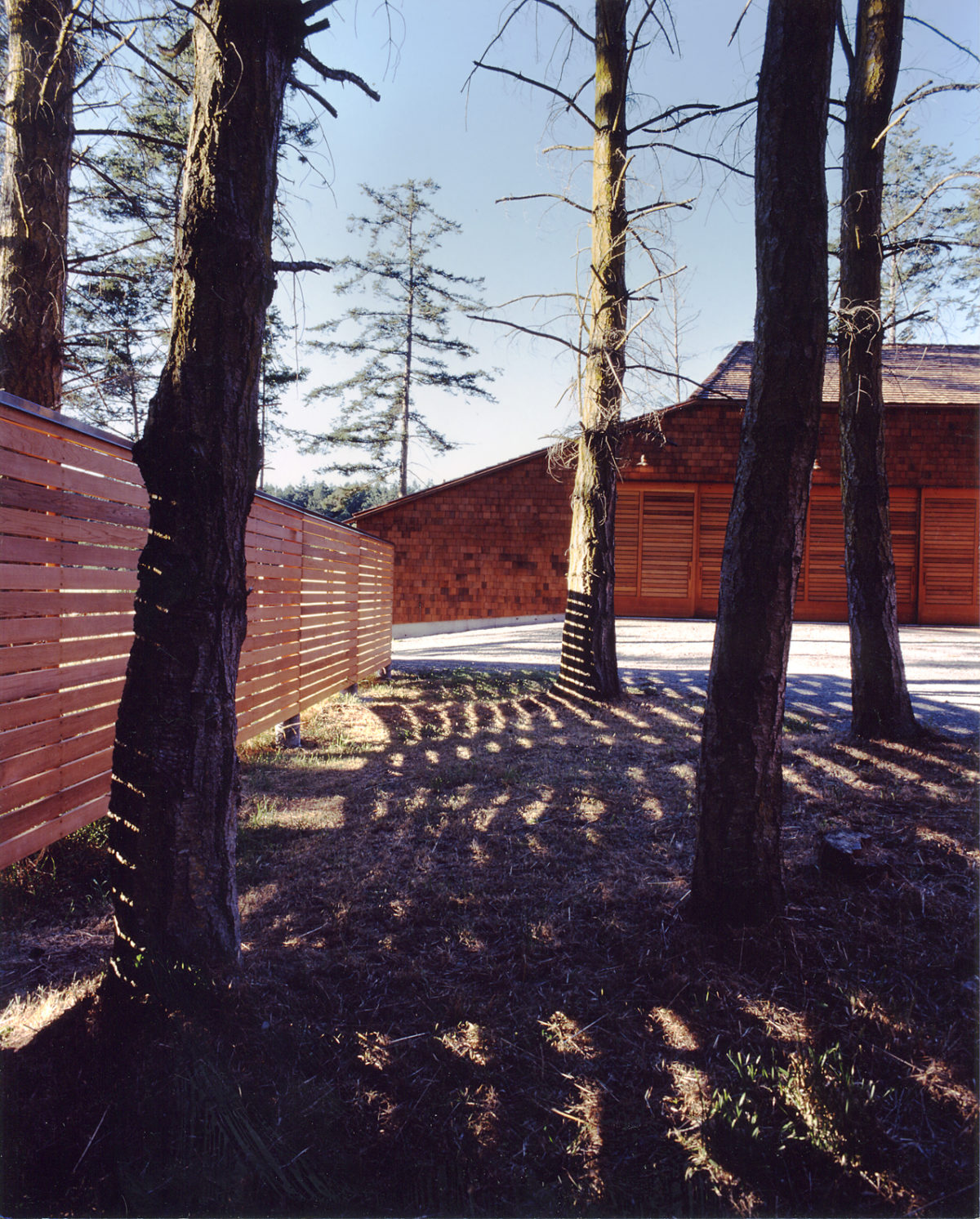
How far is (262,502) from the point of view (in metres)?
5.30

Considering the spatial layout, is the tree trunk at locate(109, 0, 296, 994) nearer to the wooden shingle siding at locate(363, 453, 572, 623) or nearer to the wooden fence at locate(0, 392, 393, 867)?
the wooden fence at locate(0, 392, 393, 867)

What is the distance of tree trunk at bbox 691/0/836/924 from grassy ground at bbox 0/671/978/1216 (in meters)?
0.34

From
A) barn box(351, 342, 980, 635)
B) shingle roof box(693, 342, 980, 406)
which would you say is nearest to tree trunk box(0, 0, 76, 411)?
barn box(351, 342, 980, 635)

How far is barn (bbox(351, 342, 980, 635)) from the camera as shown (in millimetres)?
15969

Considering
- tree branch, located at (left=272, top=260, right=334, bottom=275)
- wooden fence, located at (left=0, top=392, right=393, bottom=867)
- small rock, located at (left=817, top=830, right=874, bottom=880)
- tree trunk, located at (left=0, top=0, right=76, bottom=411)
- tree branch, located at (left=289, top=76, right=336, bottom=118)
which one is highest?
tree trunk, located at (left=0, top=0, right=76, bottom=411)

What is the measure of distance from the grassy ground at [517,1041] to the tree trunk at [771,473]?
0.34 meters

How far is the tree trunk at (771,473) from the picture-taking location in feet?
8.21

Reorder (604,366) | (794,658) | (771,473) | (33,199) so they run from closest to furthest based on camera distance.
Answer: (771,473) → (33,199) → (604,366) → (794,658)

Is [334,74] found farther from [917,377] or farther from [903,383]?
[917,377]

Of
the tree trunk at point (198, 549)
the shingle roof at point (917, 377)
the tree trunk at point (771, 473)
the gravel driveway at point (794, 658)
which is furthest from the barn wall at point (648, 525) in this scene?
the tree trunk at point (198, 549)

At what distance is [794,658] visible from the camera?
9781mm

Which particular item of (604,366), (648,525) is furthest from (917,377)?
(604,366)

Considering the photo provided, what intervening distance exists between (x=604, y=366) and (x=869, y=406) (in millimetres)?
3043

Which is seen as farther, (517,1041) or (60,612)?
(60,612)
